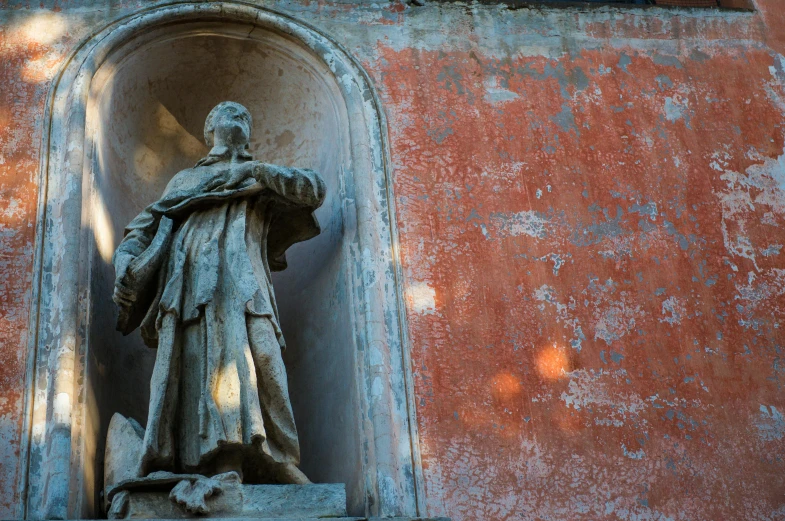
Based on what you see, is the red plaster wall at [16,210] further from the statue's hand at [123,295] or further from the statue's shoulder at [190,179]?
the statue's shoulder at [190,179]

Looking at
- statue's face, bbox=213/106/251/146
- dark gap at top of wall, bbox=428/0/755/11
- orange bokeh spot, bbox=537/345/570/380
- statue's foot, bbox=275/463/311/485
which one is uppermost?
dark gap at top of wall, bbox=428/0/755/11

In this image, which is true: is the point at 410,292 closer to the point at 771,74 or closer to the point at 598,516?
the point at 598,516

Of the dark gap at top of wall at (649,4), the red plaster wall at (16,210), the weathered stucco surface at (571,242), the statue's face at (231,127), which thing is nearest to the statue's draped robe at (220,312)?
the statue's face at (231,127)

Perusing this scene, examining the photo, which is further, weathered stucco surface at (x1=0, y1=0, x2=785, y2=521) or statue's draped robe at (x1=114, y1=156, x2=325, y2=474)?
weathered stucco surface at (x1=0, y1=0, x2=785, y2=521)

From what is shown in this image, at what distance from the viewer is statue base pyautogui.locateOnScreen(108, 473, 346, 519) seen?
Answer: 6.19 metres

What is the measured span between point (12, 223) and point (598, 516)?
3.44m

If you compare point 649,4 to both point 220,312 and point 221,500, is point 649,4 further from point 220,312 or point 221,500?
point 221,500

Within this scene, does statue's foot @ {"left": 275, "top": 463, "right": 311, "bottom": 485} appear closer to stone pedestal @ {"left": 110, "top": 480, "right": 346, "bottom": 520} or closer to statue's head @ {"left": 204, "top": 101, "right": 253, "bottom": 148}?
stone pedestal @ {"left": 110, "top": 480, "right": 346, "bottom": 520}

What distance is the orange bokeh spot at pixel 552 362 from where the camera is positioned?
7.32m

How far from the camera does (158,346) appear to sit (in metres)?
6.91

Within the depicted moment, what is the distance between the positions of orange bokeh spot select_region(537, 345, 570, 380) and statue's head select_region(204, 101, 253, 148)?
6.66 ft

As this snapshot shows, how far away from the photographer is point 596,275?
770cm

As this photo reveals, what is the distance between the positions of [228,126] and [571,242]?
2.02 meters

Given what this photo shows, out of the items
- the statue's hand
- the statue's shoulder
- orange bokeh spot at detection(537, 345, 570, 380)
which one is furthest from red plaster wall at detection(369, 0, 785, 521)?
the statue's hand
